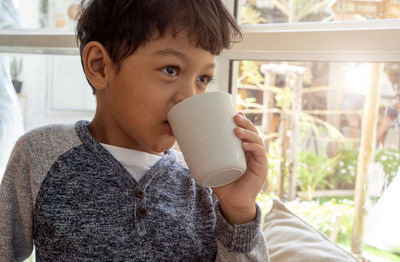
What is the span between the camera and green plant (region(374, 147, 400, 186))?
1180mm

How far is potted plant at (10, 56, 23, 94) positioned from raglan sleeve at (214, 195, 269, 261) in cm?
135

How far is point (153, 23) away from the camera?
3.04 feet

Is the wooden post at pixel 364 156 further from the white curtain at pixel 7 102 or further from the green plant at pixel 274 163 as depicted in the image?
the white curtain at pixel 7 102

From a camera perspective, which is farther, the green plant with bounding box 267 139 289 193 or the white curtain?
the white curtain

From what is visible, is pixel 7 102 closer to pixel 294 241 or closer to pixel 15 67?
pixel 15 67

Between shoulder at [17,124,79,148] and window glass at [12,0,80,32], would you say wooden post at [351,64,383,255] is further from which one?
window glass at [12,0,80,32]

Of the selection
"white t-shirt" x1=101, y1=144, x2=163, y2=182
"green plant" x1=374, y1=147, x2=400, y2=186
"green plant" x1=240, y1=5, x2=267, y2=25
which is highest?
"green plant" x1=240, y1=5, x2=267, y2=25

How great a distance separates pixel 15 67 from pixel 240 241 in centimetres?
144

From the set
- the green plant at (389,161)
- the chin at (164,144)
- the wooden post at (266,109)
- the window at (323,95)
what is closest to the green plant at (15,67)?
the window at (323,95)

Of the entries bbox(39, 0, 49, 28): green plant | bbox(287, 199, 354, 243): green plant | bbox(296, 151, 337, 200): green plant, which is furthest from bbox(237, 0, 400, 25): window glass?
bbox(39, 0, 49, 28): green plant

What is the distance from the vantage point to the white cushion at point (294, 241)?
3.46 ft

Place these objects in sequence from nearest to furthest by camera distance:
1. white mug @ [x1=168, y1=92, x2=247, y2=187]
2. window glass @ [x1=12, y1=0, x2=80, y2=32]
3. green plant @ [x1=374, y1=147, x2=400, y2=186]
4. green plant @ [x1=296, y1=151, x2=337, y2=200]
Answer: white mug @ [x1=168, y1=92, x2=247, y2=187] → green plant @ [x1=374, y1=147, x2=400, y2=186] → green plant @ [x1=296, y1=151, x2=337, y2=200] → window glass @ [x1=12, y1=0, x2=80, y2=32]

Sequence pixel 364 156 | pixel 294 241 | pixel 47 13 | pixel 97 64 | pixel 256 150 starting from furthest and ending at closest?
pixel 47 13 < pixel 364 156 < pixel 294 241 < pixel 97 64 < pixel 256 150

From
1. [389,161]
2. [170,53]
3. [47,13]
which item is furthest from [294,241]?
[47,13]
